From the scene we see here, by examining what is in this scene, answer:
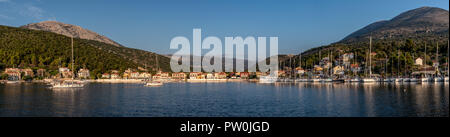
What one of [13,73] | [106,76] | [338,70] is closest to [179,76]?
[106,76]

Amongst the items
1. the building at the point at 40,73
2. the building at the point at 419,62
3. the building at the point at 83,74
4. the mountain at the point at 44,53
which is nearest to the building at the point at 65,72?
the mountain at the point at 44,53

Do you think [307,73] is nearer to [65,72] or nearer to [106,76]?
[106,76]

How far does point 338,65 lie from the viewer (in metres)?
103

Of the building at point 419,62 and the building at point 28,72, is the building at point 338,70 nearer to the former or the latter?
the building at point 419,62

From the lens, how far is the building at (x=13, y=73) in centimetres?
8617

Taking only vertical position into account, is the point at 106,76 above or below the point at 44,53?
below

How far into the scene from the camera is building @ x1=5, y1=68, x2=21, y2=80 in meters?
86.2

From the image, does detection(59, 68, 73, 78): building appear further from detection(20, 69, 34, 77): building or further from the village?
detection(20, 69, 34, 77): building

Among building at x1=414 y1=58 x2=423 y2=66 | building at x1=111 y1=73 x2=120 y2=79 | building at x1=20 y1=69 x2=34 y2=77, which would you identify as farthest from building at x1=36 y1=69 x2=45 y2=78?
building at x1=414 y1=58 x2=423 y2=66

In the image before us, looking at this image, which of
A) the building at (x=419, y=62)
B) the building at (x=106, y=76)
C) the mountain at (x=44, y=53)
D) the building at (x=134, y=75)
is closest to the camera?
the building at (x=419, y=62)

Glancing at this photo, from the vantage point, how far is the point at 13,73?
288ft

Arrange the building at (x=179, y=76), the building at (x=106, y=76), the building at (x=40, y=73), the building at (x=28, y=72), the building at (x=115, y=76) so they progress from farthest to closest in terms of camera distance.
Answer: the building at (x=179, y=76) → the building at (x=115, y=76) → the building at (x=106, y=76) → the building at (x=40, y=73) → the building at (x=28, y=72)
